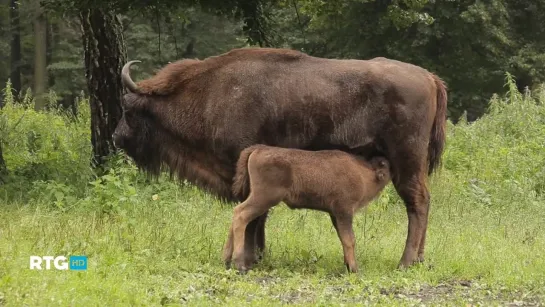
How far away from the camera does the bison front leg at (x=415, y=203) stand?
32.9ft

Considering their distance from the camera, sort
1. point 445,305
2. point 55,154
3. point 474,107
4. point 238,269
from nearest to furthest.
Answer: point 445,305 → point 238,269 → point 55,154 → point 474,107

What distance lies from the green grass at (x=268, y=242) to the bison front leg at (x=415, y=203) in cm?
24

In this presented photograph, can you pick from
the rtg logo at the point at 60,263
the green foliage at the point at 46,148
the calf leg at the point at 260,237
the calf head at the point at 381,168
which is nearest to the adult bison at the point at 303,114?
the calf leg at the point at 260,237

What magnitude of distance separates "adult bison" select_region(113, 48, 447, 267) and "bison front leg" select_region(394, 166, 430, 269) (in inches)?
0.4

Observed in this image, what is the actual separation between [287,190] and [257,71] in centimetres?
150

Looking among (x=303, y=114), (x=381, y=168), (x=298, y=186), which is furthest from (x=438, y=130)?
(x=298, y=186)

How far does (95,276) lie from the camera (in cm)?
780

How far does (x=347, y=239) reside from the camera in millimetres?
9320

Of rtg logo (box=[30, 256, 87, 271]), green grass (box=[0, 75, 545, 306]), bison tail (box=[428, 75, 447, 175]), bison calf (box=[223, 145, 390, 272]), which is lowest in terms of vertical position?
green grass (box=[0, 75, 545, 306])

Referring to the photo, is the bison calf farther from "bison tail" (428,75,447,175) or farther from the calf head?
"bison tail" (428,75,447,175)

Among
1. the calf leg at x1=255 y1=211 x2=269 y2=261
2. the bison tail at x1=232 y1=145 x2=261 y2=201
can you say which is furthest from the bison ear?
the calf leg at x1=255 y1=211 x2=269 y2=261

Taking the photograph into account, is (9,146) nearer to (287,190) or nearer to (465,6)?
(287,190)

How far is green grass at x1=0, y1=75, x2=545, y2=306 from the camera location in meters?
7.79

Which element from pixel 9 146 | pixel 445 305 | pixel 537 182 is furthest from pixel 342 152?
pixel 9 146
